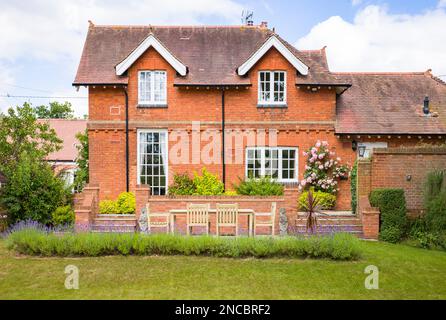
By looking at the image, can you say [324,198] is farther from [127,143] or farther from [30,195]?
[30,195]

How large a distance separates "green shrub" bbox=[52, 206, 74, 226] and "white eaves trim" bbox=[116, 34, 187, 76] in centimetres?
631

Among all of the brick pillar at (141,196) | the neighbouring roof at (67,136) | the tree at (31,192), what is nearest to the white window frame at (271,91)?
the brick pillar at (141,196)

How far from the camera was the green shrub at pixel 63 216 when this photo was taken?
16125 mm

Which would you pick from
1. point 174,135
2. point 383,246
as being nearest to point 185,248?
point 383,246

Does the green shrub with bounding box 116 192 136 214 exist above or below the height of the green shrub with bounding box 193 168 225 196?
below

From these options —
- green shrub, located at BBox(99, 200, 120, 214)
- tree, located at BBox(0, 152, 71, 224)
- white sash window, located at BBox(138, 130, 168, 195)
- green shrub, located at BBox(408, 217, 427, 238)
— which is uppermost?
white sash window, located at BBox(138, 130, 168, 195)

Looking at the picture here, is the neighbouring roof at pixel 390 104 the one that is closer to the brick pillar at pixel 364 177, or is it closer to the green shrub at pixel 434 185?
the brick pillar at pixel 364 177

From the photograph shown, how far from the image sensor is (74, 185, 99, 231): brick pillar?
1498cm

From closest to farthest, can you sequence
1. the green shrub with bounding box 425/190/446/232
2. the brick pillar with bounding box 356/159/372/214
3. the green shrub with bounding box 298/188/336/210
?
the green shrub with bounding box 425/190/446/232
the brick pillar with bounding box 356/159/372/214
the green shrub with bounding box 298/188/336/210

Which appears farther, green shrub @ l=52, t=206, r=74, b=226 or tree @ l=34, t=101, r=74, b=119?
tree @ l=34, t=101, r=74, b=119

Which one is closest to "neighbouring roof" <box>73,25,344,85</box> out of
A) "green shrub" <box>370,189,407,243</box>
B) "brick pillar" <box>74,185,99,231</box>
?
"brick pillar" <box>74,185,99,231</box>

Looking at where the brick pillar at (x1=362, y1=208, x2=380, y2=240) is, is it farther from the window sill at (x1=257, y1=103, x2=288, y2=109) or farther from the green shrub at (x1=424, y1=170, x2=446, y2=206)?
the window sill at (x1=257, y1=103, x2=288, y2=109)

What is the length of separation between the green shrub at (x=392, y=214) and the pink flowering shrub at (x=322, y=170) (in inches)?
199

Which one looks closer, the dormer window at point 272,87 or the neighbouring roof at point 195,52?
the neighbouring roof at point 195,52
